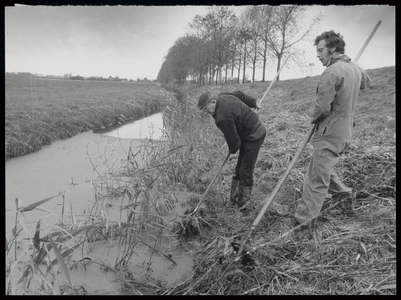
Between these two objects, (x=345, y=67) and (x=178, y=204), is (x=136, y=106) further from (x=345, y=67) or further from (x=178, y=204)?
(x=345, y=67)

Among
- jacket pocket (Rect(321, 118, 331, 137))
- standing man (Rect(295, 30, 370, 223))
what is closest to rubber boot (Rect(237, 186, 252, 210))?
standing man (Rect(295, 30, 370, 223))

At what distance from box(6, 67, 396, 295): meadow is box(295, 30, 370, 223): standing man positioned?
0.27m

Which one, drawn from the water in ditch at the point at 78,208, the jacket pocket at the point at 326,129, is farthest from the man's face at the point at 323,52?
the water in ditch at the point at 78,208

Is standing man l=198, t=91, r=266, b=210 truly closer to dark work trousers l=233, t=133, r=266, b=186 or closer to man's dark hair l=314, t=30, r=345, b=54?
dark work trousers l=233, t=133, r=266, b=186

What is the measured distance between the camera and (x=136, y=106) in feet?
51.8

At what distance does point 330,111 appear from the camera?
2.85m

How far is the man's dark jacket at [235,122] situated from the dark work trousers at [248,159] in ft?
0.20

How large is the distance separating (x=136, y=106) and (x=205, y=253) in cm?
1349

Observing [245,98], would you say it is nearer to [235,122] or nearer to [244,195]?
[235,122]

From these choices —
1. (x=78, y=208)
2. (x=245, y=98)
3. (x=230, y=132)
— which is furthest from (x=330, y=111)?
(x=78, y=208)

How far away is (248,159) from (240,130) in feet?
1.18

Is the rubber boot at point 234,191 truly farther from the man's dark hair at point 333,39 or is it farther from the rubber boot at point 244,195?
the man's dark hair at point 333,39
